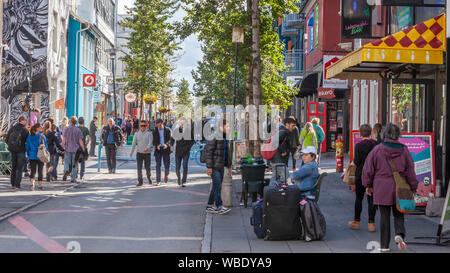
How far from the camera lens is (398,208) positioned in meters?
8.17

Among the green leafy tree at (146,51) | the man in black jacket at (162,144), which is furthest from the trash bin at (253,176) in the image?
the green leafy tree at (146,51)

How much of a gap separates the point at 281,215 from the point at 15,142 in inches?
378

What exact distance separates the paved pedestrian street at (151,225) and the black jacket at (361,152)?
935 millimetres

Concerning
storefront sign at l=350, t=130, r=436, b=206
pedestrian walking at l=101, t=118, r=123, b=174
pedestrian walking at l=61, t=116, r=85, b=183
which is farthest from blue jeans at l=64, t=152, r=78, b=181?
storefront sign at l=350, t=130, r=436, b=206

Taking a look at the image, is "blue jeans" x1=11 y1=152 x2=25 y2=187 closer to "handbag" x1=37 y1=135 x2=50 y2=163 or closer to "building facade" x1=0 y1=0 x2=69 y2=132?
"handbag" x1=37 y1=135 x2=50 y2=163

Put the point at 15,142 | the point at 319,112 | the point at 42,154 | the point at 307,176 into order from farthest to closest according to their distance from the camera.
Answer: the point at 319,112, the point at 15,142, the point at 42,154, the point at 307,176

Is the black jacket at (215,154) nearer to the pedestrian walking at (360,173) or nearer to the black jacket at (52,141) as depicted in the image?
the pedestrian walking at (360,173)

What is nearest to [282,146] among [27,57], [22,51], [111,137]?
[111,137]

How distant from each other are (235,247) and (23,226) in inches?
154

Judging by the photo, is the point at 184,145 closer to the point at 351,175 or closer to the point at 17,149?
the point at 17,149

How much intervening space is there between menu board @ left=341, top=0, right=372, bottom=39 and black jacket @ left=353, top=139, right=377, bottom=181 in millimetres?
6722

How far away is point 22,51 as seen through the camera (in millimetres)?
32688

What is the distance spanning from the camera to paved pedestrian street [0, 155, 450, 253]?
8.73m
